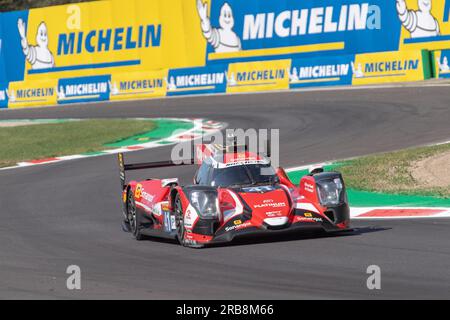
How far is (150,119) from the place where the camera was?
3278cm

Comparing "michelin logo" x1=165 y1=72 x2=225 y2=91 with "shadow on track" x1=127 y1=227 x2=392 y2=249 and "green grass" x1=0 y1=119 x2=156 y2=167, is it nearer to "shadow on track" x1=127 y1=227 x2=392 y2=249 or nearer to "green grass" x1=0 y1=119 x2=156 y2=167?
"green grass" x1=0 y1=119 x2=156 y2=167

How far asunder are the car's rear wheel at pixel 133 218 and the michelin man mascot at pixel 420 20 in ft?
74.3

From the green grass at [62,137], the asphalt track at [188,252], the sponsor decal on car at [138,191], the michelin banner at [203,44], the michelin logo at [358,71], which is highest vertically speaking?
the michelin banner at [203,44]

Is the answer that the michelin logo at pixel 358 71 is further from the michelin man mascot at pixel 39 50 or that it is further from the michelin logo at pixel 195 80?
the michelin man mascot at pixel 39 50

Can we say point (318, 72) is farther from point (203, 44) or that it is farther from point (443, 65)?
point (203, 44)

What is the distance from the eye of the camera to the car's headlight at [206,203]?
1191 cm

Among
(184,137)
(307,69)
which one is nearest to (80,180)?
(184,137)

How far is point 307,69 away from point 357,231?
79.2 feet

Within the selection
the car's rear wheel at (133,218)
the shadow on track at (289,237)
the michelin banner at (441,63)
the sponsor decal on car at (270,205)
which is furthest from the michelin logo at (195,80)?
the sponsor decal on car at (270,205)

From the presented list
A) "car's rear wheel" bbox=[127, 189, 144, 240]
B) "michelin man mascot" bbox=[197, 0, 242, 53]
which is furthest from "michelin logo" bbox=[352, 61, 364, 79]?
"car's rear wheel" bbox=[127, 189, 144, 240]

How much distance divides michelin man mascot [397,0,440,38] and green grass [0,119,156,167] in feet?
33.6

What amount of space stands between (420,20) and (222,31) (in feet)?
30.0

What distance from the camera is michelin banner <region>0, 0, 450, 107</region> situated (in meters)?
35.5
